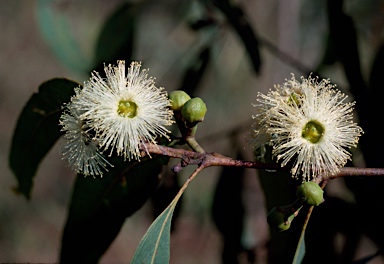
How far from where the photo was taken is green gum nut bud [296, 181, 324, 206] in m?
1.15

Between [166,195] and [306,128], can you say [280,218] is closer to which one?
[306,128]

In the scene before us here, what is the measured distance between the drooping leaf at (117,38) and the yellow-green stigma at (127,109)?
79 centimetres

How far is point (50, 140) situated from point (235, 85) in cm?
173

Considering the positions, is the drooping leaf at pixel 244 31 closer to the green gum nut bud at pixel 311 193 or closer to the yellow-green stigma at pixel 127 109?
the yellow-green stigma at pixel 127 109

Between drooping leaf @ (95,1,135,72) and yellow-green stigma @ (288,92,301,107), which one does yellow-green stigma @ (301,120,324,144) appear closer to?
yellow-green stigma @ (288,92,301,107)

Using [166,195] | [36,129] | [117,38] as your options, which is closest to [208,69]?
[117,38]

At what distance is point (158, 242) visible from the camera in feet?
4.12

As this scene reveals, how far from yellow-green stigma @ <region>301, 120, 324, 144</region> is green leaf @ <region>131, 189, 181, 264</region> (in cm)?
35

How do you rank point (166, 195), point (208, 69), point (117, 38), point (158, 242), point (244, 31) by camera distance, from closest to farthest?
point (158, 242) < point (166, 195) < point (244, 31) < point (117, 38) < point (208, 69)

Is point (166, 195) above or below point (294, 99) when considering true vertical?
below

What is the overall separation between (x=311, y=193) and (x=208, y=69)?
1531 millimetres

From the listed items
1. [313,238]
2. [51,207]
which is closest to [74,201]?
[313,238]

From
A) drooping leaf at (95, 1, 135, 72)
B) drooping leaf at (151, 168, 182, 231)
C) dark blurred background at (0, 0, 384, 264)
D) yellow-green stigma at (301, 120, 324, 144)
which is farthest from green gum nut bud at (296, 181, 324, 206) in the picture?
drooping leaf at (95, 1, 135, 72)

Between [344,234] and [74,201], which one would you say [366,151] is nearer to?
[344,234]
